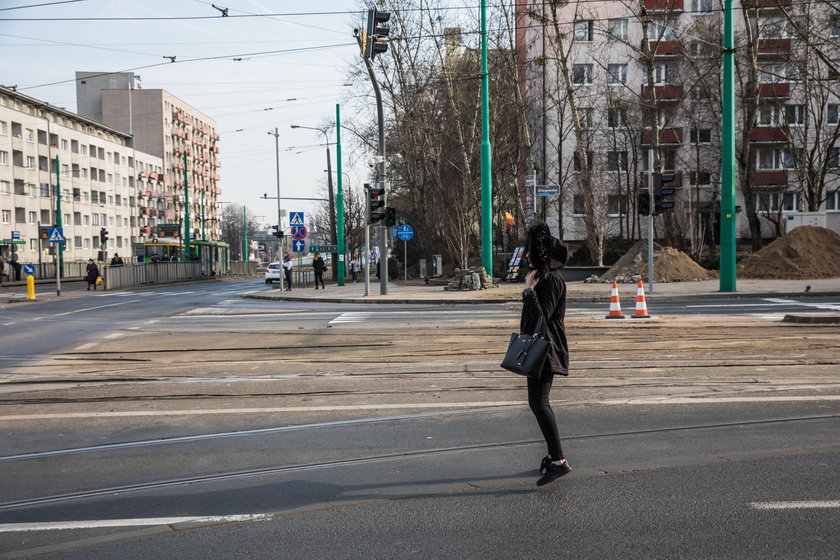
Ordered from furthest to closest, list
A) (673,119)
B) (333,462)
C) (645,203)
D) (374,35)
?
(673,119) → (645,203) → (374,35) → (333,462)

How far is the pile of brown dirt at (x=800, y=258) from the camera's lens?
28953mm

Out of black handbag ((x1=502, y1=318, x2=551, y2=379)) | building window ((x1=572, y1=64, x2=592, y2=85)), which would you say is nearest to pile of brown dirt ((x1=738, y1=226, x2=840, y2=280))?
building window ((x1=572, y1=64, x2=592, y2=85))

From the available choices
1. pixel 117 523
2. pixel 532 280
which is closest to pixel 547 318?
pixel 532 280

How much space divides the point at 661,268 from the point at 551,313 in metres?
26.4

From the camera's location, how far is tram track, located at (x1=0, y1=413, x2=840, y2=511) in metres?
5.20

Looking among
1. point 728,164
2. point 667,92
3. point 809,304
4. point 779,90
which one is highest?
point 667,92

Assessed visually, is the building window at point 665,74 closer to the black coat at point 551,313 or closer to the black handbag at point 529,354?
the black coat at point 551,313

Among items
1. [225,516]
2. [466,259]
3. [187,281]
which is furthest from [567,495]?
[187,281]

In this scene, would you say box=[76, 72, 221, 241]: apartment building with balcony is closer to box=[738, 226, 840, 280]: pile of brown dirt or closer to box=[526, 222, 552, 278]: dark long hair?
box=[738, 226, 840, 280]: pile of brown dirt

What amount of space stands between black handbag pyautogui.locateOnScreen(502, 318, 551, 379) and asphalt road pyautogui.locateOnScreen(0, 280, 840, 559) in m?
0.73

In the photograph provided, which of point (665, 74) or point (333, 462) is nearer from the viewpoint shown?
point (333, 462)

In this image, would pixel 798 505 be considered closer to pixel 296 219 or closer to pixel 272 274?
pixel 296 219

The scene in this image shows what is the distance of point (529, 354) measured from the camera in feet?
17.4

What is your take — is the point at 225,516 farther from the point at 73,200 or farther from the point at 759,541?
the point at 73,200
